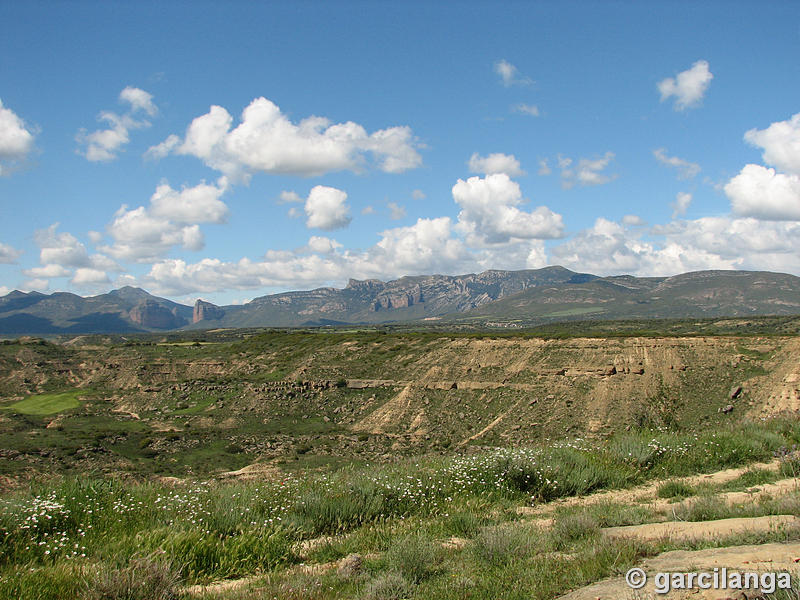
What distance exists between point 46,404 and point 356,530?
241 ft

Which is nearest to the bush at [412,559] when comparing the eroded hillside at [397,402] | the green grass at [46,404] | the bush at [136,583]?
the bush at [136,583]

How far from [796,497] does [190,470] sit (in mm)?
33995

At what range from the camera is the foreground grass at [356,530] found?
18.4 feet

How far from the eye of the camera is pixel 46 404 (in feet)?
214

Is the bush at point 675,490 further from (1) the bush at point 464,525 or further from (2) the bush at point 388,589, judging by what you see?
(2) the bush at point 388,589

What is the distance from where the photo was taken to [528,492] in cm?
997

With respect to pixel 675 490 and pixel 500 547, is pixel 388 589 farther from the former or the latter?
pixel 675 490

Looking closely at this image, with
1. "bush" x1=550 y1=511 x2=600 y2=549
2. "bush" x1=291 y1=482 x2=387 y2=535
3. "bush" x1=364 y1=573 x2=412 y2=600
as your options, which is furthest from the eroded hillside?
"bush" x1=364 y1=573 x2=412 y2=600

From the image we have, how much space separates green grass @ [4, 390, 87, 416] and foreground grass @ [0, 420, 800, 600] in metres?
64.7

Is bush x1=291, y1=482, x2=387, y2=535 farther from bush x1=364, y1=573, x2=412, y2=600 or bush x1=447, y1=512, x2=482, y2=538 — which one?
bush x1=364, y1=573, x2=412, y2=600

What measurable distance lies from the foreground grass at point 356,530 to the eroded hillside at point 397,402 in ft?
36.8

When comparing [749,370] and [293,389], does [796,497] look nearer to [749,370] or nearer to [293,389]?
[749,370]

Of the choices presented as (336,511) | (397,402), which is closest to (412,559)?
(336,511)

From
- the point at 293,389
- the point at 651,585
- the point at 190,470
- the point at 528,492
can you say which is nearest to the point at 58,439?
the point at 190,470
